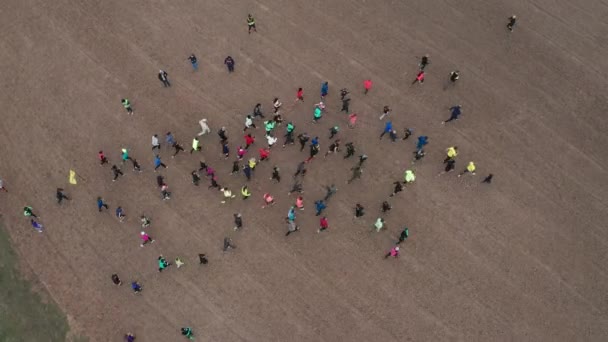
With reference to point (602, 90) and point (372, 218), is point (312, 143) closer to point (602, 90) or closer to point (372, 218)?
point (372, 218)

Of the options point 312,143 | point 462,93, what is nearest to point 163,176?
point 312,143

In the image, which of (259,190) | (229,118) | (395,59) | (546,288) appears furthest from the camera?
(395,59)

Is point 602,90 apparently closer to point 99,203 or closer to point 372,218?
point 372,218

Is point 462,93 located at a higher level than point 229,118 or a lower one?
higher

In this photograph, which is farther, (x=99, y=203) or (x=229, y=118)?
(x=229, y=118)

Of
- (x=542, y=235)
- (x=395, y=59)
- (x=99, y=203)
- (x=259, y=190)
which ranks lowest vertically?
(x=99, y=203)

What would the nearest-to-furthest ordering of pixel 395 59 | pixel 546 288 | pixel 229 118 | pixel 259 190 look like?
pixel 546 288, pixel 259 190, pixel 229 118, pixel 395 59
